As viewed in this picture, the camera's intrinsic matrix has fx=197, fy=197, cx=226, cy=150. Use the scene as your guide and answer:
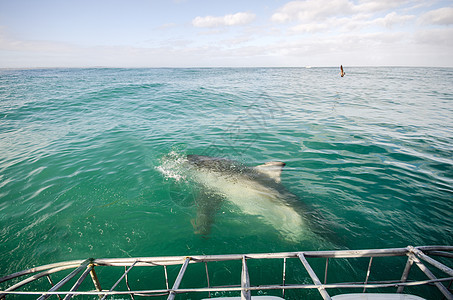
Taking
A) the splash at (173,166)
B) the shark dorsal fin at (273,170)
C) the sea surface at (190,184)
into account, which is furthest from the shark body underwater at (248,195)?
the splash at (173,166)

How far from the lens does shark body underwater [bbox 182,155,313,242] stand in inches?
225

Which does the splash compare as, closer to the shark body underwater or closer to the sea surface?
the sea surface

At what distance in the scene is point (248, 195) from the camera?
6797mm

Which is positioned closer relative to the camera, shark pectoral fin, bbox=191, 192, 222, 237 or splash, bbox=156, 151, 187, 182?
shark pectoral fin, bbox=191, 192, 222, 237

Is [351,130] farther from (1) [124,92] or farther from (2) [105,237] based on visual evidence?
(1) [124,92]

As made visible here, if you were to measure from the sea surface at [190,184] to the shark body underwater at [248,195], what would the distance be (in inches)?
9.5

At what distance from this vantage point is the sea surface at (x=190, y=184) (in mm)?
5289

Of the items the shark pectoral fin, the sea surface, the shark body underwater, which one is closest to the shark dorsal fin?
the shark body underwater

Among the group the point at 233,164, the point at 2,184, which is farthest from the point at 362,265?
the point at 2,184

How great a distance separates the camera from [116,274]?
461 cm

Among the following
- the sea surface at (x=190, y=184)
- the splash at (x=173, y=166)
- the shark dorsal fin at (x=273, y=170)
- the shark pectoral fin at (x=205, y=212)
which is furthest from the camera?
the splash at (x=173, y=166)

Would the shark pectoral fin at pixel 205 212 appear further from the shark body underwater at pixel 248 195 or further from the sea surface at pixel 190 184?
the sea surface at pixel 190 184

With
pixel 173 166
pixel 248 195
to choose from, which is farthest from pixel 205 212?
pixel 173 166

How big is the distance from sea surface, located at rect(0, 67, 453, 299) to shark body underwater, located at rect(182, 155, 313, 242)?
0.79 ft
